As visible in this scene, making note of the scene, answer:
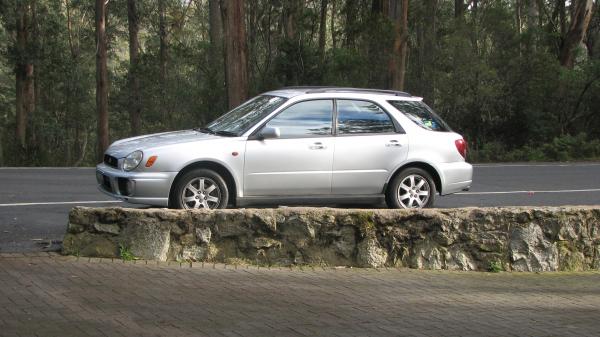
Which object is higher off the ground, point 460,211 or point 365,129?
point 365,129

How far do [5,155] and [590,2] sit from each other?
23.6m

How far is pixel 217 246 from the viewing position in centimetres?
836

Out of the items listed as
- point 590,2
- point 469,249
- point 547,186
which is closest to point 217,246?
point 469,249

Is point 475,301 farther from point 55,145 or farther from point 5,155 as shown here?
point 55,145

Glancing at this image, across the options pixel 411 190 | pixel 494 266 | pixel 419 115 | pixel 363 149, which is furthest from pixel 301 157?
pixel 494 266

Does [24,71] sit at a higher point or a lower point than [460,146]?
higher

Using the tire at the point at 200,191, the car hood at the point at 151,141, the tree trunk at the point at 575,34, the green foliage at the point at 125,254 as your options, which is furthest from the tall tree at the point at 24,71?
the green foliage at the point at 125,254

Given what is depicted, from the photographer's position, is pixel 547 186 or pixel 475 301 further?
pixel 547 186

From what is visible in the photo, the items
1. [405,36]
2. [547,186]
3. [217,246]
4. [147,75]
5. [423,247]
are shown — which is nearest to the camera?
[217,246]

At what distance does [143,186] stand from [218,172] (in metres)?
0.95

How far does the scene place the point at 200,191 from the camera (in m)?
9.38

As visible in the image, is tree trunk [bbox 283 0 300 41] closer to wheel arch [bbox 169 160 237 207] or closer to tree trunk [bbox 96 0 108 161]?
tree trunk [bbox 96 0 108 161]

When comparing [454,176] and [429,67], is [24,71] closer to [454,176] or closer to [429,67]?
[429,67]

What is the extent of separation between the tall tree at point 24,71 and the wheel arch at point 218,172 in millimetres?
27430
